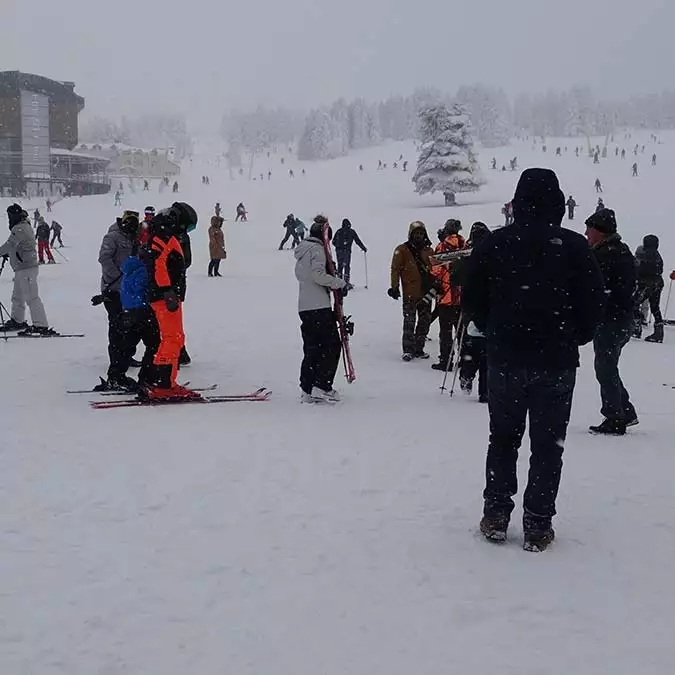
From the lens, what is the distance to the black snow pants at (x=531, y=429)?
12.8ft

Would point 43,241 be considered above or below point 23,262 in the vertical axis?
above

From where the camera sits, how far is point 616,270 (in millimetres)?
5918

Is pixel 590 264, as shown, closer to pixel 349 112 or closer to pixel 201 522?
pixel 201 522

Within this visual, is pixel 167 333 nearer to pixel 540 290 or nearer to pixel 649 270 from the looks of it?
pixel 540 290

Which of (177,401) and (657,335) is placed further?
(657,335)

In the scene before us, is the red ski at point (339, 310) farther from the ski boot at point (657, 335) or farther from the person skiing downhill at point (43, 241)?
the person skiing downhill at point (43, 241)

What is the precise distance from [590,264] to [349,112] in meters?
147

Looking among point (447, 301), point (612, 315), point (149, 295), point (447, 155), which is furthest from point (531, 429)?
point (447, 155)

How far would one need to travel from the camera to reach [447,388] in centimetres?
873

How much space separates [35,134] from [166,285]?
7426 cm

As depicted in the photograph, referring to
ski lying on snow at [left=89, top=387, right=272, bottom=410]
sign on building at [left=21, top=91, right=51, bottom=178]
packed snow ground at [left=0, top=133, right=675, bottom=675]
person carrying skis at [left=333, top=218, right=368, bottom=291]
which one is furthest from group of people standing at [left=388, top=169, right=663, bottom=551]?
sign on building at [left=21, top=91, right=51, bottom=178]

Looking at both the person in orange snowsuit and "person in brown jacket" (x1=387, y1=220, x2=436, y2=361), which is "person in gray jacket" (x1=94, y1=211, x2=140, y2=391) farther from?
"person in brown jacket" (x1=387, y1=220, x2=436, y2=361)

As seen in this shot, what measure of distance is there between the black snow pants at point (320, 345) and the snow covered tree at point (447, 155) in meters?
47.2

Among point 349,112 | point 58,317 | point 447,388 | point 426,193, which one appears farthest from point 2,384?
point 349,112
